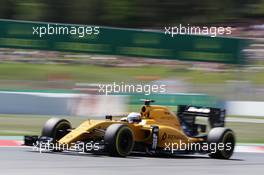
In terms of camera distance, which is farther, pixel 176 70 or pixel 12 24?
pixel 176 70

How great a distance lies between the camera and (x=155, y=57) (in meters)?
23.5

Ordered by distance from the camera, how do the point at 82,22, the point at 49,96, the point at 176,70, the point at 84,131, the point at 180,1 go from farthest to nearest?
the point at 180,1 < the point at 82,22 < the point at 176,70 < the point at 49,96 < the point at 84,131

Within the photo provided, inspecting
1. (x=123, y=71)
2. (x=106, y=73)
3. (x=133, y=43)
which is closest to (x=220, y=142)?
(x=133, y=43)

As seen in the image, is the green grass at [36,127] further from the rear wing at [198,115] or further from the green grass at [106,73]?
the green grass at [106,73]

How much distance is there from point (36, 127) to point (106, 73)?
1023cm

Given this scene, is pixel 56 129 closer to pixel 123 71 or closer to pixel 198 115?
pixel 198 115

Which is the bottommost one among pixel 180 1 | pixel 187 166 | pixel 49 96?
pixel 187 166

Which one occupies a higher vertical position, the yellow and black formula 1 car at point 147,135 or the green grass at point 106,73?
the green grass at point 106,73

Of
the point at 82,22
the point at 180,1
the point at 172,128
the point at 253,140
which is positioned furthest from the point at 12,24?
the point at 180,1

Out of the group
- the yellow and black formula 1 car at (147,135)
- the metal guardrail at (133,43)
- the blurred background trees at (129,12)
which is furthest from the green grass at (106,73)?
the blurred background trees at (129,12)

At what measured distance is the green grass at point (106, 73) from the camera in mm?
25125

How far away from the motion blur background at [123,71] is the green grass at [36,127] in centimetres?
2

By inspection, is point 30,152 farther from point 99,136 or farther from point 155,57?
point 155,57

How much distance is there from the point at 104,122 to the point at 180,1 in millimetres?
33803
